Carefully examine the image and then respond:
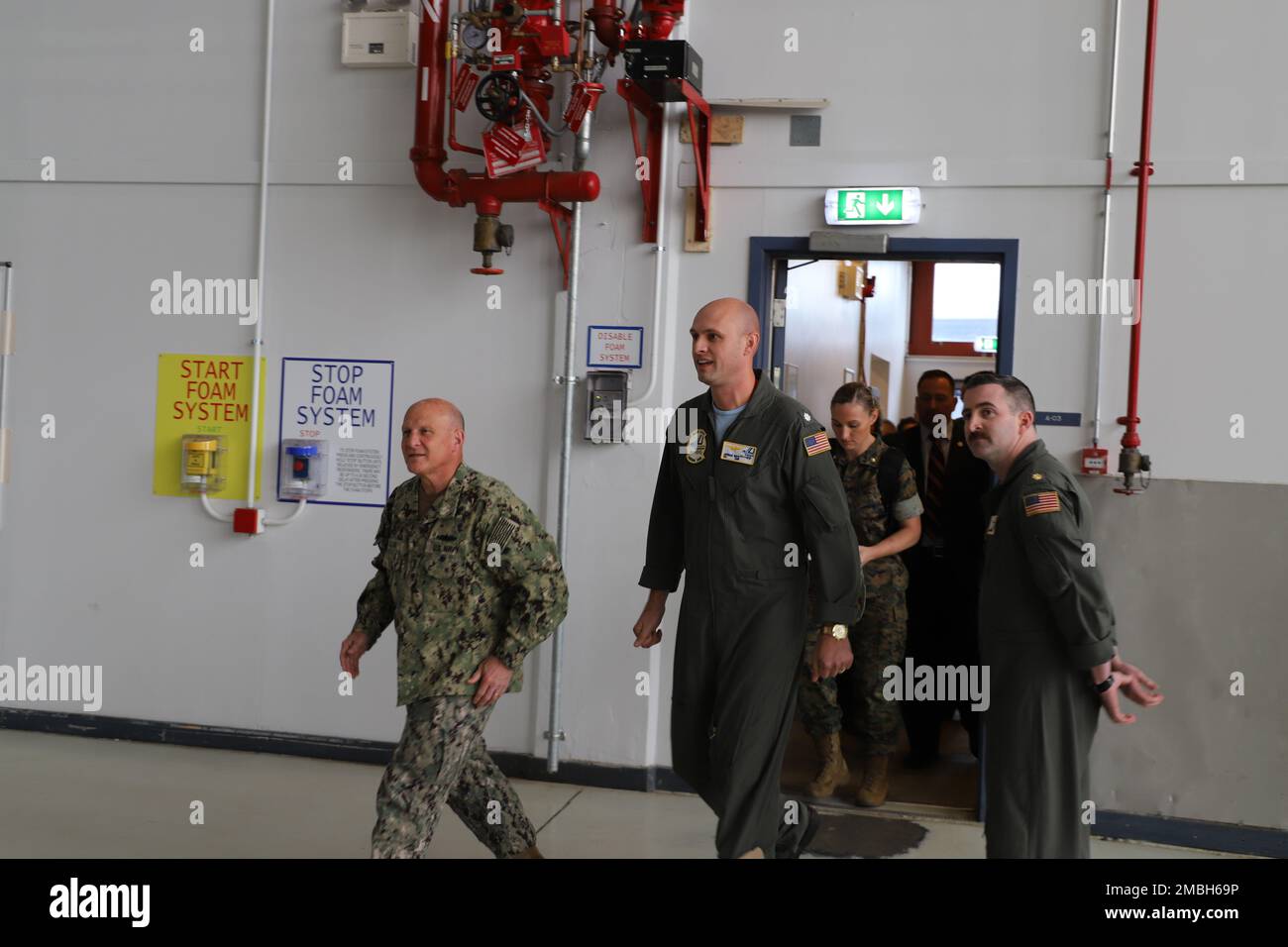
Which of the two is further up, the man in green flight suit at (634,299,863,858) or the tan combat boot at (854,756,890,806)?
the man in green flight suit at (634,299,863,858)

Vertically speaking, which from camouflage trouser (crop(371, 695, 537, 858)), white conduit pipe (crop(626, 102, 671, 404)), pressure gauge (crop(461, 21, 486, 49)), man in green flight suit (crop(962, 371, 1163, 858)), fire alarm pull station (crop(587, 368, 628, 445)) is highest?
pressure gauge (crop(461, 21, 486, 49))

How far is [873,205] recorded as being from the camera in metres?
4.85

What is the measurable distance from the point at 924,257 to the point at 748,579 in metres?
2.05

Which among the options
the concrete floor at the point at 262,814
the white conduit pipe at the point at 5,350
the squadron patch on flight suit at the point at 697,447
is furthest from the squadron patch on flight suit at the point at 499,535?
the white conduit pipe at the point at 5,350

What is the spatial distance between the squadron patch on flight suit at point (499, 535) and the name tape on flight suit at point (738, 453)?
65 centimetres

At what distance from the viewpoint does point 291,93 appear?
5.45 m

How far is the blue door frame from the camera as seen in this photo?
15.7 feet

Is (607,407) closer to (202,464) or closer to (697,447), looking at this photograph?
(697,447)

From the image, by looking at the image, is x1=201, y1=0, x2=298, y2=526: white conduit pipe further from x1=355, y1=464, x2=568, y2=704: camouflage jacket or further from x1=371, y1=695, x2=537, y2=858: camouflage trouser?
x1=371, y1=695, x2=537, y2=858: camouflage trouser

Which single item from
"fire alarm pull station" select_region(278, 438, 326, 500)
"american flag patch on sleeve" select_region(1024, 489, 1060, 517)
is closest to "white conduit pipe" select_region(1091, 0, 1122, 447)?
"american flag patch on sleeve" select_region(1024, 489, 1060, 517)

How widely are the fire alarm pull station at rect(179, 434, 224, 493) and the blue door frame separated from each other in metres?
2.51

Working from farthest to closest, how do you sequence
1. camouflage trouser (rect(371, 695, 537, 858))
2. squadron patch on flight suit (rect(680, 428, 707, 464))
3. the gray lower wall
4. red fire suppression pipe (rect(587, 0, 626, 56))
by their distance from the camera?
red fire suppression pipe (rect(587, 0, 626, 56)) < the gray lower wall < squadron patch on flight suit (rect(680, 428, 707, 464)) < camouflage trouser (rect(371, 695, 537, 858))

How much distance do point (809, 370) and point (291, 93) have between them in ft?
10.3

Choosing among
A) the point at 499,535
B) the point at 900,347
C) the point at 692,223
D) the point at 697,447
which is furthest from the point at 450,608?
the point at 900,347
